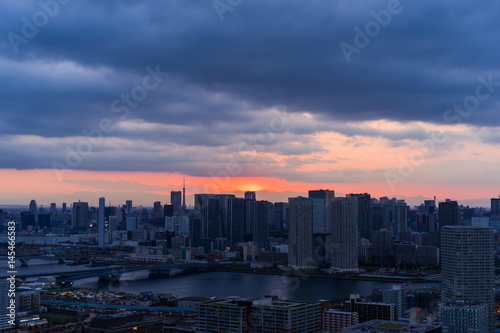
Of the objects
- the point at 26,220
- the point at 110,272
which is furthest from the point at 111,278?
the point at 26,220

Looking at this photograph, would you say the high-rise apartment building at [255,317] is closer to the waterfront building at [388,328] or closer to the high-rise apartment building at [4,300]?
the waterfront building at [388,328]

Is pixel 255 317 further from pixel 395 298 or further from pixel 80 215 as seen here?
pixel 80 215

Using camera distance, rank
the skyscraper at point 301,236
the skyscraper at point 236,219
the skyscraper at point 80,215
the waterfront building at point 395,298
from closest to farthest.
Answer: the waterfront building at point 395,298 → the skyscraper at point 301,236 → the skyscraper at point 236,219 → the skyscraper at point 80,215

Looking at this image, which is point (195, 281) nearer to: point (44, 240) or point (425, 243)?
point (425, 243)

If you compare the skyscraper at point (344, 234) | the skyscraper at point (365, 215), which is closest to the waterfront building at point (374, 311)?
the skyscraper at point (344, 234)

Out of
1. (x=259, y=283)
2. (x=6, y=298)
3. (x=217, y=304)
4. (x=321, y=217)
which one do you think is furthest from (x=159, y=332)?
(x=321, y=217)

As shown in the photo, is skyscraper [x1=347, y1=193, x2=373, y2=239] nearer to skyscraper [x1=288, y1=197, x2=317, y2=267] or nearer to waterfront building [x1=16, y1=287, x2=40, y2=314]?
skyscraper [x1=288, y1=197, x2=317, y2=267]
